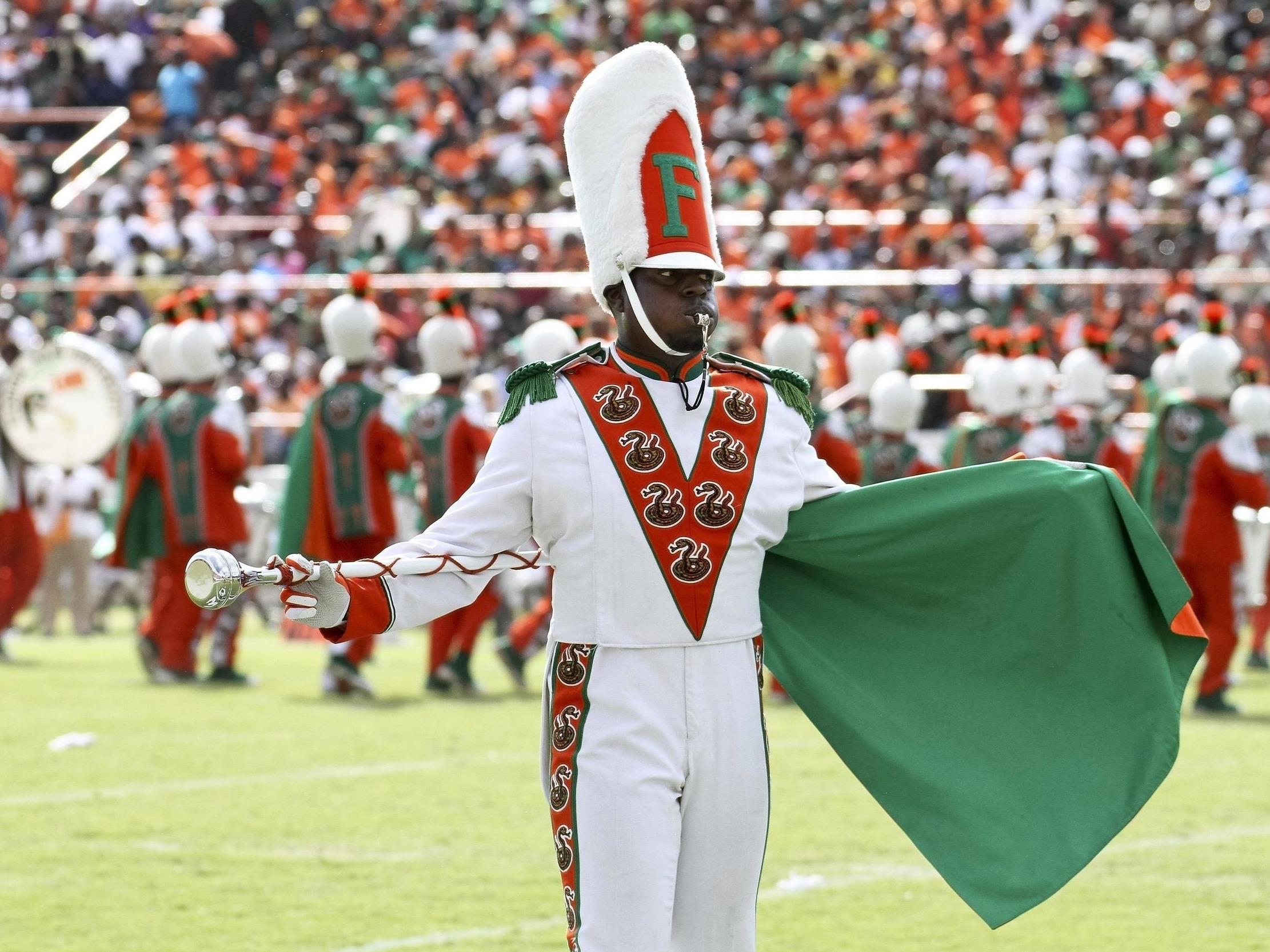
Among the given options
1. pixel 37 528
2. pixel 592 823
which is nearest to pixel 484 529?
pixel 592 823

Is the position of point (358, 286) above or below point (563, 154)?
below

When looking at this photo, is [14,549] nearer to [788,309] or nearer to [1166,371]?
[788,309]

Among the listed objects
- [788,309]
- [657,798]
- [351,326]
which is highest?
[351,326]

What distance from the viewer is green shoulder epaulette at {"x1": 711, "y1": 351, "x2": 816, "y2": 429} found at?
191 inches

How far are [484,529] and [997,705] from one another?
125 centimetres

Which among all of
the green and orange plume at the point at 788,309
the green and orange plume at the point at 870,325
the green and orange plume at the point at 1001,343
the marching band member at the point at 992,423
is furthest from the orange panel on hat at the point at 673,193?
the green and orange plume at the point at 1001,343

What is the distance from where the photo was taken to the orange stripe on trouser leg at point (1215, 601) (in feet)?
42.3

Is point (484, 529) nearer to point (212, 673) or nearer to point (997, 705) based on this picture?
point (997, 705)

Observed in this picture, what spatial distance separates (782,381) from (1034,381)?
10895mm

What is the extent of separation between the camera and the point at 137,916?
7.08 m

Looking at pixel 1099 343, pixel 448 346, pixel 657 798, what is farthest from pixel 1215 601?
pixel 657 798

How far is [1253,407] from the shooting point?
14.9 metres

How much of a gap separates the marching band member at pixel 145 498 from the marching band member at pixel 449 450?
62.3 inches

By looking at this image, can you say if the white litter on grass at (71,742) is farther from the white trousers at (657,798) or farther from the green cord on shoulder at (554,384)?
the white trousers at (657,798)
